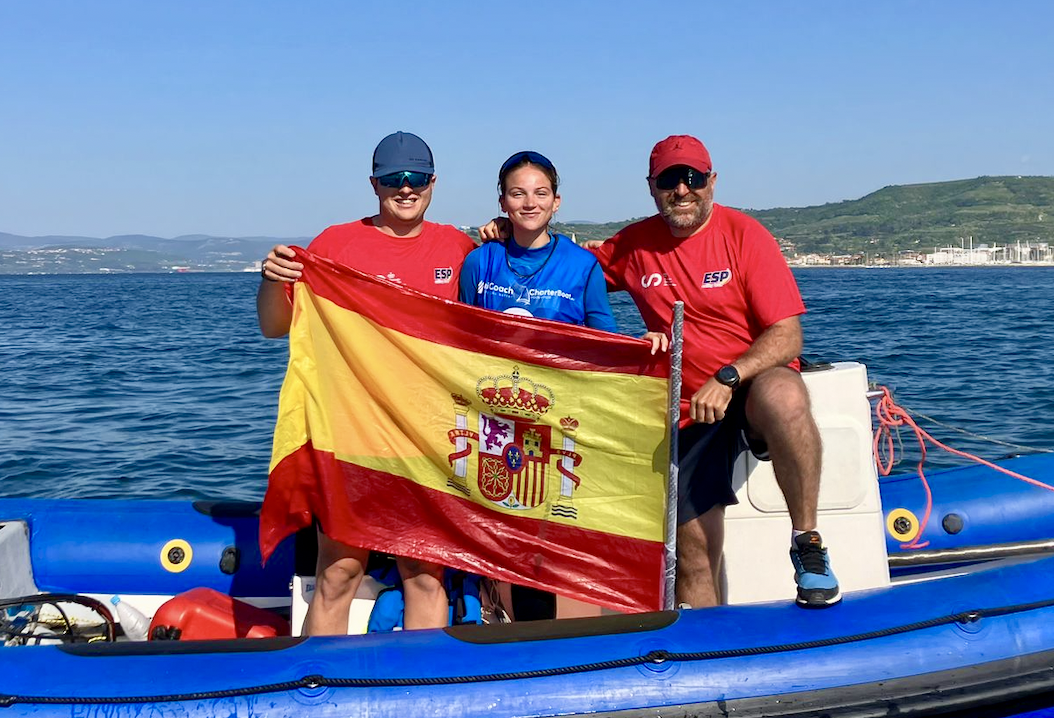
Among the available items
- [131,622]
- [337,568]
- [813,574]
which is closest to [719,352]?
[813,574]

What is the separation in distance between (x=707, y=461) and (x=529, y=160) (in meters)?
1.44

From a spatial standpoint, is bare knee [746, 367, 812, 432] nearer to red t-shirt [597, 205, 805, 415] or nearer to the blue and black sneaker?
red t-shirt [597, 205, 805, 415]

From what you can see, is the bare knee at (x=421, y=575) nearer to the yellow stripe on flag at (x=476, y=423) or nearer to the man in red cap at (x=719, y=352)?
the yellow stripe on flag at (x=476, y=423)

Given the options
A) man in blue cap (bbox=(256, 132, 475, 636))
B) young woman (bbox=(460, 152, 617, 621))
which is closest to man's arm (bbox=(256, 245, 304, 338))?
man in blue cap (bbox=(256, 132, 475, 636))

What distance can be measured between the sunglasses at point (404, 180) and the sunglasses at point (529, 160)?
318mm

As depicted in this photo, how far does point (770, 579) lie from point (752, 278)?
4.55ft

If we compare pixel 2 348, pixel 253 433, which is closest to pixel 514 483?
pixel 253 433

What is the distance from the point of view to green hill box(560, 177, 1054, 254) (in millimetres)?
144000

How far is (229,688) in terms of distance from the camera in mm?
3662

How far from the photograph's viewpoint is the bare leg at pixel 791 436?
4145 mm

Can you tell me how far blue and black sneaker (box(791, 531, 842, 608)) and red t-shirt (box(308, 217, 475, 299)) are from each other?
1.72 m

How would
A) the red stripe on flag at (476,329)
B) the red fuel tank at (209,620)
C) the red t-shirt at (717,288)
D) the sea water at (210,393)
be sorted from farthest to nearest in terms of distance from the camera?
the sea water at (210,393), the red fuel tank at (209,620), the red t-shirt at (717,288), the red stripe on flag at (476,329)

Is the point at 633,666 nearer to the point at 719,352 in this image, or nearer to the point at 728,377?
the point at 728,377

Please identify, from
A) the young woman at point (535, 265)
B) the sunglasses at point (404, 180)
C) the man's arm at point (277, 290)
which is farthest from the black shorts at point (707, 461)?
the man's arm at point (277, 290)
